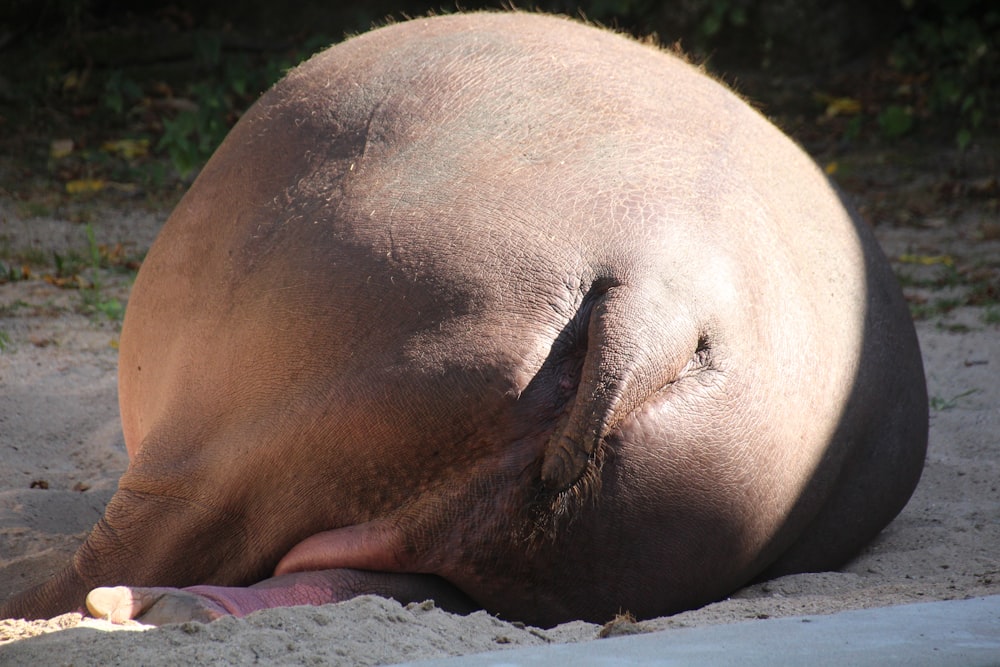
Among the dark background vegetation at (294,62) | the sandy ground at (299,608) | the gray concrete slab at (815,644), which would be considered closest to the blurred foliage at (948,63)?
the dark background vegetation at (294,62)

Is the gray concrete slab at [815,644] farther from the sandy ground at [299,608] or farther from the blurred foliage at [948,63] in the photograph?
the blurred foliage at [948,63]

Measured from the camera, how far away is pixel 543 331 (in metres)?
1.78

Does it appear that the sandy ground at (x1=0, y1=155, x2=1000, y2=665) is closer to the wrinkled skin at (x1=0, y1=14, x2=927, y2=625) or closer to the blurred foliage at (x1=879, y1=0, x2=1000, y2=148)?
the wrinkled skin at (x1=0, y1=14, x2=927, y2=625)

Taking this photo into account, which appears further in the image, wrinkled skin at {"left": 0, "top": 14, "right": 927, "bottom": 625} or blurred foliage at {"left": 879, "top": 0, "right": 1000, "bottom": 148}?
blurred foliage at {"left": 879, "top": 0, "right": 1000, "bottom": 148}

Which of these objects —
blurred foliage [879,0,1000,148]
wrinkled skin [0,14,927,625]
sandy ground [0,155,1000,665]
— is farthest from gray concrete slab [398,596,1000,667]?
blurred foliage [879,0,1000,148]

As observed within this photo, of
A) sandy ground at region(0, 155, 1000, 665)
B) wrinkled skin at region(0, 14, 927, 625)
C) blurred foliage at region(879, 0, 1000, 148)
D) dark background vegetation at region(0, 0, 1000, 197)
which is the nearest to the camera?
sandy ground at region(0, 155, 1000, 665)

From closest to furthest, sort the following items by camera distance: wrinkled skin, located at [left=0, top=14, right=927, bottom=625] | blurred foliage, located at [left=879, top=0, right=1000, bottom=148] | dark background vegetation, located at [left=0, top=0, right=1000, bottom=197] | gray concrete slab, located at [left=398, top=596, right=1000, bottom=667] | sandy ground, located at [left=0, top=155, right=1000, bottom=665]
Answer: gray concrete slab, located at [left=398, top=596, right=1000, bottom=667], sandy ground, located at [left=0, top=155, right=1000, bottom=665], wrinkled skin, located at [left=0, top=14, right=927, bottom=625], dark background vegetation, located at [left=0, top=0, right=1000, bottom=197], blurred foliage, located at [left=879, top=0, right=1000, bottom=148]

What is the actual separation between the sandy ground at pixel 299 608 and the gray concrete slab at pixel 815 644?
5.8 inches

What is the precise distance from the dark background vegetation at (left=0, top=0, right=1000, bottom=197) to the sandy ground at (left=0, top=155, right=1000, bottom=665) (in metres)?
1.37

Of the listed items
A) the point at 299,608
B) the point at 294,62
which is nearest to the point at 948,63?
the point at 294,62

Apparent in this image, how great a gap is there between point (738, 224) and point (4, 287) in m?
3.41

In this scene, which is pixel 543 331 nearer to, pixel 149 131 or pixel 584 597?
pixel 584 597

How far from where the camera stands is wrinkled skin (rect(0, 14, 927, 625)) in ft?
5.83

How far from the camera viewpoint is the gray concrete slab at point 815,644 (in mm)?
1413
